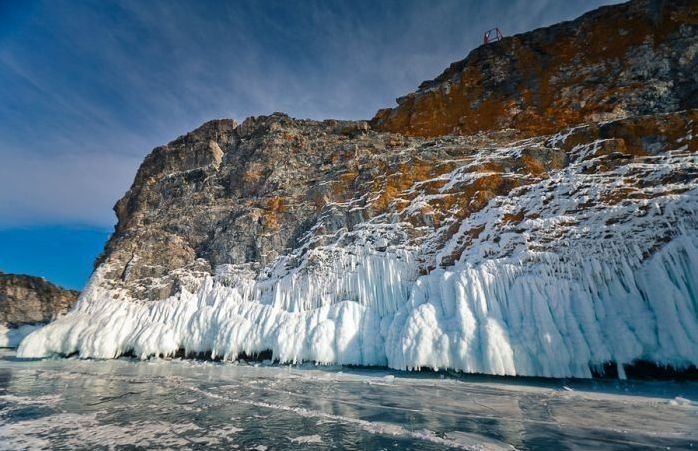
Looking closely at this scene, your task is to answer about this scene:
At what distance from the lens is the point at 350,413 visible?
11.8 m

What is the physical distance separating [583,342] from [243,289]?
24.4 metres

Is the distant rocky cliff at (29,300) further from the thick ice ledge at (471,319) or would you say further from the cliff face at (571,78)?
the cliff face at (571,78)

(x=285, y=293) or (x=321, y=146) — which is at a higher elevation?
(x=321, y=146)

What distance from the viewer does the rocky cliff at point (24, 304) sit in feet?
177

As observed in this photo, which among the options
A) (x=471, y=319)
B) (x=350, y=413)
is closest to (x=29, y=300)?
(x=350, y=413)

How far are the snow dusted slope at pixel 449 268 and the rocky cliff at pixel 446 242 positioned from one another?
104 millimetres

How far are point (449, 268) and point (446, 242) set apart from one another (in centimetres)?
231

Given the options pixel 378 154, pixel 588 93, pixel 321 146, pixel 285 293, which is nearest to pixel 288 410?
pixel 285 293

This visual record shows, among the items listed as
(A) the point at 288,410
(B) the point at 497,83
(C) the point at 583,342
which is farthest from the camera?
(B) the point at 497,83

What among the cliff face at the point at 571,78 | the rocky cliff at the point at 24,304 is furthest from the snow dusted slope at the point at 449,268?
the rocky cliff at the point at 24,304

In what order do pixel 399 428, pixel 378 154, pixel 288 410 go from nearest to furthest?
pixel 399 428, pixel 288 410, pixel 378 154

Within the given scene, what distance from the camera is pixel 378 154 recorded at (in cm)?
3422

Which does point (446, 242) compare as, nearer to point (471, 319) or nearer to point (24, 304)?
point (471, 319)

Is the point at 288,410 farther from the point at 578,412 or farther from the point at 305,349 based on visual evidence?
the point at 305,349
